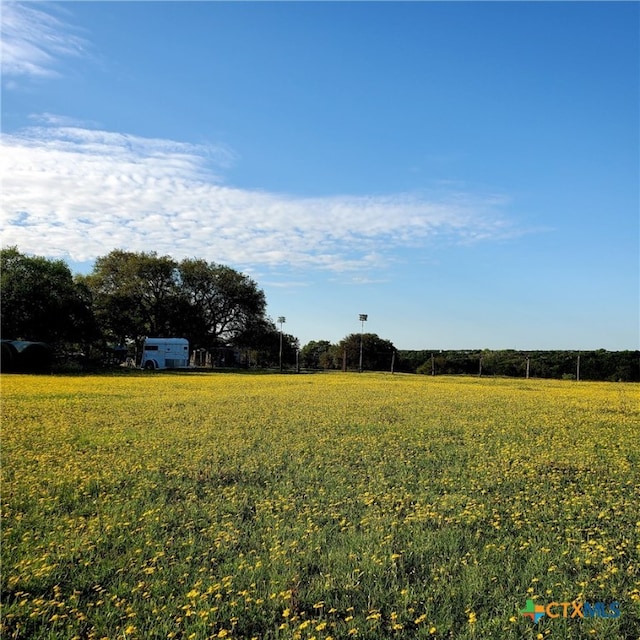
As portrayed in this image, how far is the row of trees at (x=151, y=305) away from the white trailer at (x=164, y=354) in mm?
4055

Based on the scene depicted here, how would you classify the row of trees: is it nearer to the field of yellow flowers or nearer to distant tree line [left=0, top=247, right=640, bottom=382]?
distant tree line [left=0, top=247, right=640, bottom=382]

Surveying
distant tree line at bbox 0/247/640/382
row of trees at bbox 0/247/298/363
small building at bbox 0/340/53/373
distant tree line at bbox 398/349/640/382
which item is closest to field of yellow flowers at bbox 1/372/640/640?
small building at bbox 0/340/53/373

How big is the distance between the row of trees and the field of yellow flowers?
29176mm

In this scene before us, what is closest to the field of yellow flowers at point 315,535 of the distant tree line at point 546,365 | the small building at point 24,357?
the small building at point 24,357

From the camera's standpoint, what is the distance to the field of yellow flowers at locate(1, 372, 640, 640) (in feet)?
10.8

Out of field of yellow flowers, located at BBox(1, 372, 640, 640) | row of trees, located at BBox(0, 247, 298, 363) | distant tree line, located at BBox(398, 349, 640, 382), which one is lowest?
field of yellow flowers, located at BBox(1, 372, 640, 640)

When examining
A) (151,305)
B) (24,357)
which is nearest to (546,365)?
(151,305)

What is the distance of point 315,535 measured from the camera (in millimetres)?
4504

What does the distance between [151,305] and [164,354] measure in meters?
6.89

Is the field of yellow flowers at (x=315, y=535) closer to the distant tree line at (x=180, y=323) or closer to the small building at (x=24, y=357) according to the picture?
the small building at (x=24, y=357)

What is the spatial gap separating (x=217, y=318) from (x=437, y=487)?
4879 centimetres

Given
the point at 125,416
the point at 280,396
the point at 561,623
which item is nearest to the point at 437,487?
the point at 561,623

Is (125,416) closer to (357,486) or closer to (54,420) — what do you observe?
(54,420)

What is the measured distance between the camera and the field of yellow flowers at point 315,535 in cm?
328
